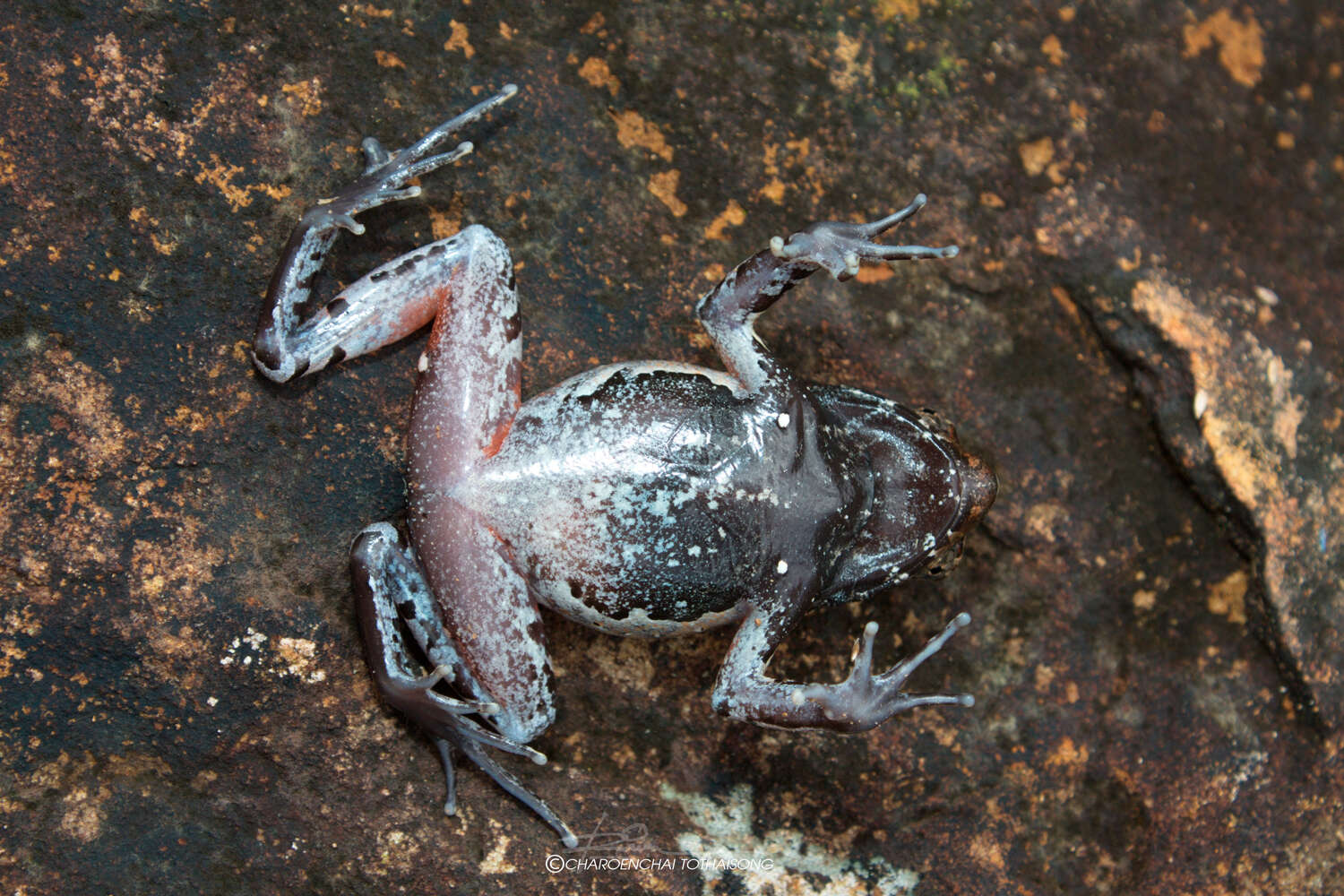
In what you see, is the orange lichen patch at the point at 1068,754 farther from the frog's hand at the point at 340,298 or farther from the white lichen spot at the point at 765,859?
the frog's hand at the point at 340,298

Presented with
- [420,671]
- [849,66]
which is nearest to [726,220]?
[849,66]

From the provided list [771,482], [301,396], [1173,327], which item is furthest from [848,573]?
[301,396]

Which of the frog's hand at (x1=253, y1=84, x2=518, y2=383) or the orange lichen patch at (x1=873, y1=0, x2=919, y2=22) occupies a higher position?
the orange lichen patch at (x1=873, y1=0, x2=919, y2=22)

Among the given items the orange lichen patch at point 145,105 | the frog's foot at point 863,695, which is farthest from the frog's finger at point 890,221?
the orange lichen patch at point 145,105

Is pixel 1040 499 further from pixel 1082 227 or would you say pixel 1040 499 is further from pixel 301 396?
pixel 301 396

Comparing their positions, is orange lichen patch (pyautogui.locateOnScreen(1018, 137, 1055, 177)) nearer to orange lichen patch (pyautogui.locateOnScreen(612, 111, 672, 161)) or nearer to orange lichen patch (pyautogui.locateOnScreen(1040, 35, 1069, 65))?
orange lichen patch (pyautogui.locateOnScreen(1040, 35, 1069, 65))

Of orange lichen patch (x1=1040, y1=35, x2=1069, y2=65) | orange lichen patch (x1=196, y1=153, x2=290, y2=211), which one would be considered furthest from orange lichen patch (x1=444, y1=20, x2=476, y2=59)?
orange lichen patch (x1=1040, y1=35, x2=1069, y2=65)
